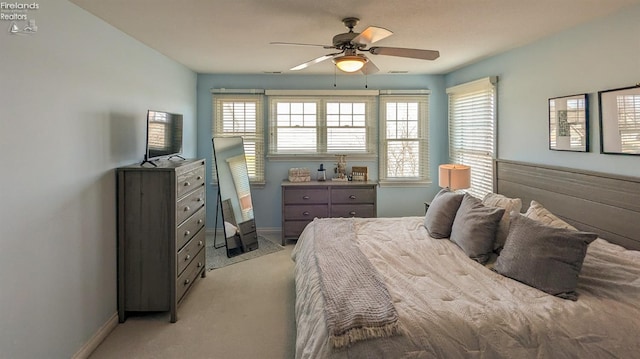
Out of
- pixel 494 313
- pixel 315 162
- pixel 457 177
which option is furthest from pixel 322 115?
pixel 494 313

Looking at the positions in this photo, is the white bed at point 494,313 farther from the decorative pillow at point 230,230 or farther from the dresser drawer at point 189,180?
the decorative pillow at point 230,230

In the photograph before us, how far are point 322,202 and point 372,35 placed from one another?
2961 mm

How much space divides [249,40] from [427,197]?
366 cm

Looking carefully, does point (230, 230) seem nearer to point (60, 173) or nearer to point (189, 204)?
point (189, 204)

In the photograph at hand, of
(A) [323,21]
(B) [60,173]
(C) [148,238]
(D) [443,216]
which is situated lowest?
(C) [148,238]

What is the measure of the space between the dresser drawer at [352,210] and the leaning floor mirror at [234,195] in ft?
3.86

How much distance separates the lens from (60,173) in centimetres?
233

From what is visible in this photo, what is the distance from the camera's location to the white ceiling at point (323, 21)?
2549mm

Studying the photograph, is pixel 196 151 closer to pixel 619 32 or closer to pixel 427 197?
pixel 427 197

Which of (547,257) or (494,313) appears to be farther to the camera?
(547,257)

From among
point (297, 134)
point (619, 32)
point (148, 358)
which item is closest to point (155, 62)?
point (297, 134)

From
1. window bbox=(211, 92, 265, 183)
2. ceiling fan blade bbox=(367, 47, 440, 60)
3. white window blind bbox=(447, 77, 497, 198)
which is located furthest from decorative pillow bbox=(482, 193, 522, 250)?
window bbox=(211, 92, 265, 183)

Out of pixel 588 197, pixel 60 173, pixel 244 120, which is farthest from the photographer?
pixel 244 120

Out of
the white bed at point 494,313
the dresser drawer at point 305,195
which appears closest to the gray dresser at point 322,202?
the dresser drawer at point 305,195
